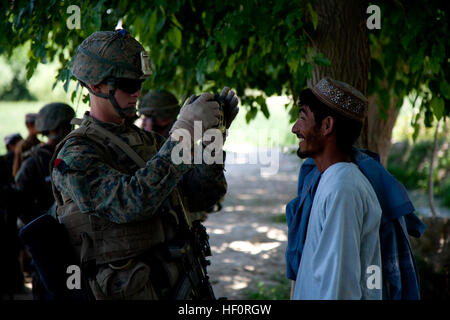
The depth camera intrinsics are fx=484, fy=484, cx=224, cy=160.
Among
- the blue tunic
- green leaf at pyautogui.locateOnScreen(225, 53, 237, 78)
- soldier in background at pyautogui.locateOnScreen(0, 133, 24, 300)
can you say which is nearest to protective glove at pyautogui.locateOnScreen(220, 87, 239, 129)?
the blue tunic

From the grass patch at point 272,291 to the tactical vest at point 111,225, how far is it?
3.03 m

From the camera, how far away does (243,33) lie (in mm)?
3096

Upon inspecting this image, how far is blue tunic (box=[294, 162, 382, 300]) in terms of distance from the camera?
6.11 ft

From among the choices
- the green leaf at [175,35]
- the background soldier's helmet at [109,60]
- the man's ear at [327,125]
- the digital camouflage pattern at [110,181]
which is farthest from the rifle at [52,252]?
the green leaf at [175,35]

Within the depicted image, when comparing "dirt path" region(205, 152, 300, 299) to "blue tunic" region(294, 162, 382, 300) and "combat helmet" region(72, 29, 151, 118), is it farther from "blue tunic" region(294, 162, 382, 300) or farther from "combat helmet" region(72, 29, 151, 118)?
"combat helmet" region(72, 29, 151, 118)

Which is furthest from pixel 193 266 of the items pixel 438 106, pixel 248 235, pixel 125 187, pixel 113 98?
pixel 248 235

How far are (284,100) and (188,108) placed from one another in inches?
109

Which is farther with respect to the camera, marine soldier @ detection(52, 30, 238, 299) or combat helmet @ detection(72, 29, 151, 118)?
combat helmet @ detection(72, 29, 151, 118)

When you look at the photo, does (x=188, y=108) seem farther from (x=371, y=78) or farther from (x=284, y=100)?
(x=284, y=100)

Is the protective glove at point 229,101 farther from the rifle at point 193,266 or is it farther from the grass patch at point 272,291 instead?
the grass patch at point 272,291

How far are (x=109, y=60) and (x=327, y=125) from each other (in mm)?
1028

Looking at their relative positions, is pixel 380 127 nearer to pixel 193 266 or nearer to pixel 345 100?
pixel 345 100

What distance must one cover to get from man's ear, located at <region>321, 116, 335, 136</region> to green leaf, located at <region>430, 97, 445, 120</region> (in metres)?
1.40
